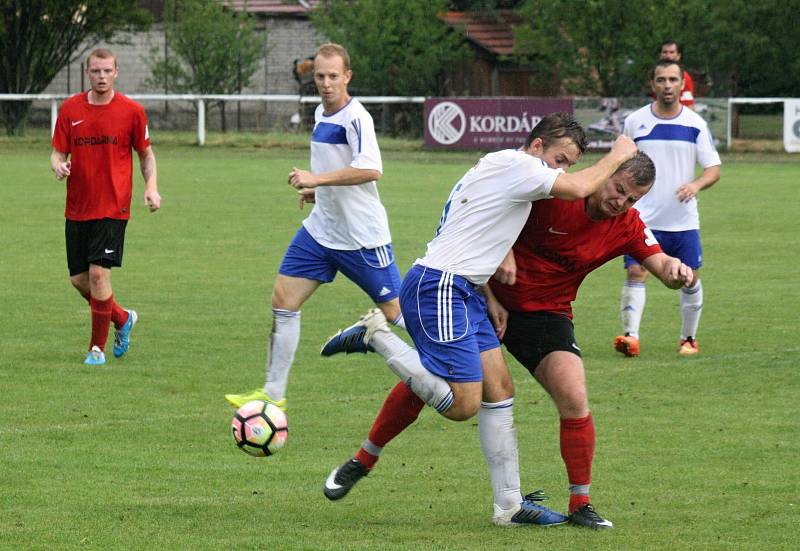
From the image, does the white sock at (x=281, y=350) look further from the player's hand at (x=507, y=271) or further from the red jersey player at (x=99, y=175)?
the player's hand at (x=507, y=271)

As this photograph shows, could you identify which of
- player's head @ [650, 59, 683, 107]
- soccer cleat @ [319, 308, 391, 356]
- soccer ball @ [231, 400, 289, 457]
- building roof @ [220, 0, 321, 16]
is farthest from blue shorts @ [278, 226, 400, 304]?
building roof @ [220, 0, 321, 16]

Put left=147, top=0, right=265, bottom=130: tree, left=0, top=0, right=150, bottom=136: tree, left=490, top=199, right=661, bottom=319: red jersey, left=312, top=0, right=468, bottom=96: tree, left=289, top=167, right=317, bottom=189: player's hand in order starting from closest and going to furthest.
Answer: left=490, top=199, right=661, bottom=319: red jersey < left=289, top=167, right=317, bottom=189: player's hand < left=0, top=0, right=150, bottom=136: tree < left=312, top=0, right=468, bottom=96: tree < left=147, top=0, right=265, bottom=130: tree

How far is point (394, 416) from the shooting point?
641 centimetres

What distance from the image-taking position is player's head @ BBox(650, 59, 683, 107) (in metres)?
10.6

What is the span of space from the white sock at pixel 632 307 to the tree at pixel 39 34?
3064 cm

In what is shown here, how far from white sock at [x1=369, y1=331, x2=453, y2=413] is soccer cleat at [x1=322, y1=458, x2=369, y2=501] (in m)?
0.50

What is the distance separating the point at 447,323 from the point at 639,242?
3.16 ft

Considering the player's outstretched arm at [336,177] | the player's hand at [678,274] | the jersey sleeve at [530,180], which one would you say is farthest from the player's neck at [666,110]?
the jersey sleeve at [530,180]

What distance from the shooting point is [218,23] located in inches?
1769

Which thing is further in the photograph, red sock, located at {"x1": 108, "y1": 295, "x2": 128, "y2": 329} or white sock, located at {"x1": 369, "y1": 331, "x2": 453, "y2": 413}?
red sock, located at {"x1": 108, "y1": 295, "x2": 128, "y2": 329}

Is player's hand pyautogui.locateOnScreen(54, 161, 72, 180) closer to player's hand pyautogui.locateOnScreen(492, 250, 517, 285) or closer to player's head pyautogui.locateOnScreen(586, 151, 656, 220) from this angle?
player's hand pyautogui.locateOnScreen(492, 250, 517, 285)

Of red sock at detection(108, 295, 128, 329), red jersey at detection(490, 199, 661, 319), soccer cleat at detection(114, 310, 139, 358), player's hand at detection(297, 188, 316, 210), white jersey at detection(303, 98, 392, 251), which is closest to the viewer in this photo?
red jersey at detection(490, 199, 661, 319)

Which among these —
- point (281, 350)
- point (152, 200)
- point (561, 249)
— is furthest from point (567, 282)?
point (152, 200)

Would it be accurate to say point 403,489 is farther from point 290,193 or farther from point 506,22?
point 506,22
